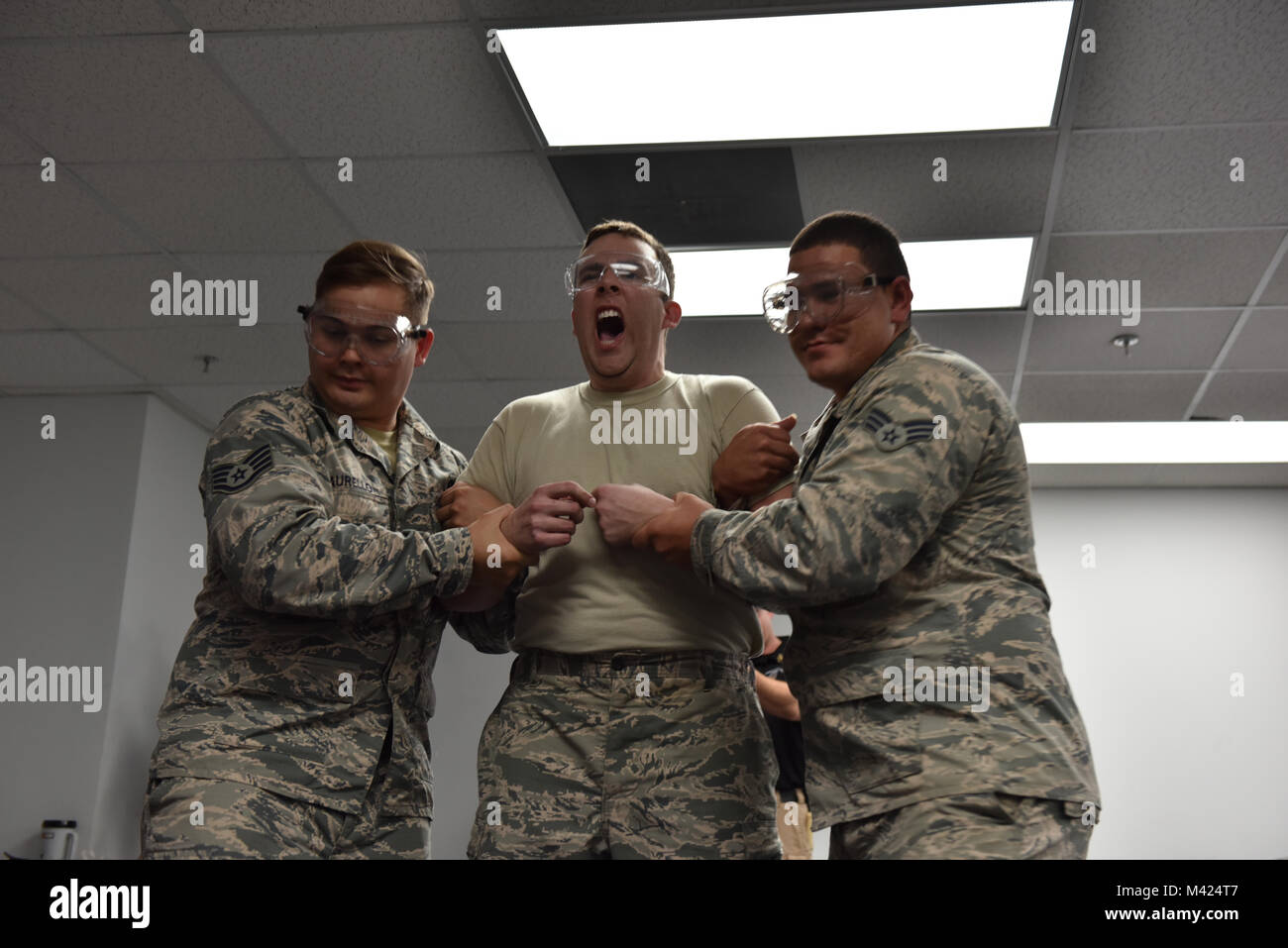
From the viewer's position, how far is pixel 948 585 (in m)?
1.48

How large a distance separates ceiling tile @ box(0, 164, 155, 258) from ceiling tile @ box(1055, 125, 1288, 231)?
3.31 metres

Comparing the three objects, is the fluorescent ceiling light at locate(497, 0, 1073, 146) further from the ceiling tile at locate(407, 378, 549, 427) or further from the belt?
the ceiling tile at locate(407, 378, 549, 427)

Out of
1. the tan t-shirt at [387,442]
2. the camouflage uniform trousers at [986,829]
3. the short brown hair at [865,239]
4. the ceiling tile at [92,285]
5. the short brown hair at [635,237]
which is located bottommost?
the camouflage uniform trousers at [986,829]

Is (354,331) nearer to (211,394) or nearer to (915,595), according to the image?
(915,595)

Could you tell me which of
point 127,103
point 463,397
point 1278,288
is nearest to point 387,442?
point 127,103

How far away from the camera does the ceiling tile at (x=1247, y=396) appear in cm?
523

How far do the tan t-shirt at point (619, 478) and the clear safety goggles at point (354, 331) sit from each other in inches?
9.6

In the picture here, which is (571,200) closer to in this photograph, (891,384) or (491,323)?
(491,323)

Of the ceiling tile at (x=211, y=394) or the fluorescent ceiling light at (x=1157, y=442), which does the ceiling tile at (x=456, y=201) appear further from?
the fluorescent ceiling light at (x=1157, y=442)

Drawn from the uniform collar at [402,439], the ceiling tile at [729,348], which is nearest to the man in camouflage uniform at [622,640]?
the uniform collar at [402,439]

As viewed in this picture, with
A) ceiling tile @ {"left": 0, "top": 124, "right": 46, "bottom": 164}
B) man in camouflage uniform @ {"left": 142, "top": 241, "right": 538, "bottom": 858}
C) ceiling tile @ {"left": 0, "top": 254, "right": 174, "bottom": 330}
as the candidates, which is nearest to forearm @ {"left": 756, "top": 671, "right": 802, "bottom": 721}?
man in camouflage uniform @ {"left": 142, "top": 241, "right": 538, "bottom": 858}

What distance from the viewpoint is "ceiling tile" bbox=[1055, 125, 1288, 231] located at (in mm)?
3426
